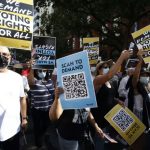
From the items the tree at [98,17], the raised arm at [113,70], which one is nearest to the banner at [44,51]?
the raised arm at [113,70]

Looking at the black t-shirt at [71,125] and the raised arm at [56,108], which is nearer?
the raised arm at [56,108]

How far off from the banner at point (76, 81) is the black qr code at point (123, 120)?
1.84 m

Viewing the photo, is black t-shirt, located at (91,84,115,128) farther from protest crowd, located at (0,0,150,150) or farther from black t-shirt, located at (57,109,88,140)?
black t-shirt, located at (57,109,88,140)

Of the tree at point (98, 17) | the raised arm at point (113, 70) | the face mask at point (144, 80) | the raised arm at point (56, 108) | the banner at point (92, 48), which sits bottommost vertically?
the raised arm at point (56, 108)

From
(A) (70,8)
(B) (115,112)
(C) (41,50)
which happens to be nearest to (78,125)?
(B) (115,112)

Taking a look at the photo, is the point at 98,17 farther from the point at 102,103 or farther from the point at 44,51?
the point at 102,103

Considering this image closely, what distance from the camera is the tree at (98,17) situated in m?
25.8

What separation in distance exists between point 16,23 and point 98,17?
72.7ft

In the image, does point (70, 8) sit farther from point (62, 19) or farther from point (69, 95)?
point (69, 95)

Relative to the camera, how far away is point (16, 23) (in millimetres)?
6961

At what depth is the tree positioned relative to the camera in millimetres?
25812

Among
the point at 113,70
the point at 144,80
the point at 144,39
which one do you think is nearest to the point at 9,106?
the point at 113,70

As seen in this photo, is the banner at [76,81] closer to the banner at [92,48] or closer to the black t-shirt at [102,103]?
the black t-shirt at [102,103]

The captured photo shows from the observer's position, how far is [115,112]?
22.1 feet
